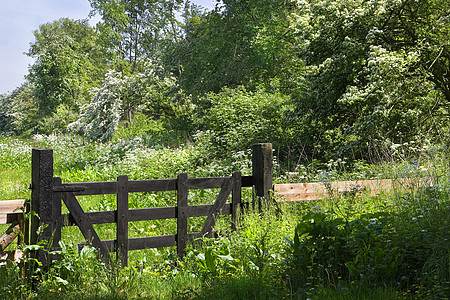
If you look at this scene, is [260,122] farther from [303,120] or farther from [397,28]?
[397,28]

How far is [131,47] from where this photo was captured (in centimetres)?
4112

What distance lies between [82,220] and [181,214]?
4.30ft

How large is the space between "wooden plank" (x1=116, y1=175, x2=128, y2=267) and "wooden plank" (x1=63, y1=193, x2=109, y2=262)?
0.74ft

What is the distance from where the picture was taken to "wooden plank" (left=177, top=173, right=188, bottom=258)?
229 inches

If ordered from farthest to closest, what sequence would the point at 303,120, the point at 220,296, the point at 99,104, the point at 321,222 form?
the point at 99,104 → the point at 303,120 → the point at 321,222 → the point at 220,296

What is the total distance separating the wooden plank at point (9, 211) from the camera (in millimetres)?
4995

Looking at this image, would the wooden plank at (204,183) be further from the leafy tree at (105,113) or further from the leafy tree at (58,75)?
the leafy tree at (58,75)

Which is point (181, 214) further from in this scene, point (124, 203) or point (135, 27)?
point (135, 27)

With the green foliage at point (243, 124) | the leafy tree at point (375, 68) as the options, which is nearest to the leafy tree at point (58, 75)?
the green foliage at point (243, 124)

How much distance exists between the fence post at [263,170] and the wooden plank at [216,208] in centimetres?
44

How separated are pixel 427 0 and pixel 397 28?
Result: 41.8 inches

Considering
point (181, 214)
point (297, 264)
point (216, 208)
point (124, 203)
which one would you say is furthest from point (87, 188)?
point (297, 264)

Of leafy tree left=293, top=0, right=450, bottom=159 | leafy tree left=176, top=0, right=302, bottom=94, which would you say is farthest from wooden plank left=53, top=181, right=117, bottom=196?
leafy tree left=176, top=0, right=302, bottom=94

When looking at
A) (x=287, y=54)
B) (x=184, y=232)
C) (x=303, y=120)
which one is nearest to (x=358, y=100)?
(x=303, y=120)
